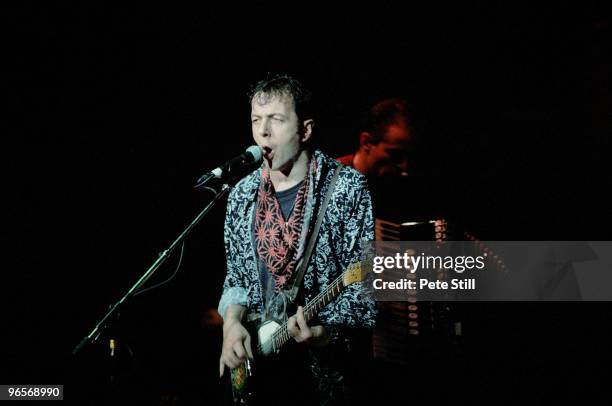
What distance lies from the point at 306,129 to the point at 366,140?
4.65ft

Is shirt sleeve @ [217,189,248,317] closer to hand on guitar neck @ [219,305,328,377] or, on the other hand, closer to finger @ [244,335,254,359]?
hand on guitar neck @ [219,305,328,377]

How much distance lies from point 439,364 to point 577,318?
109 cm

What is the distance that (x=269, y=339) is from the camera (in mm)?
2379

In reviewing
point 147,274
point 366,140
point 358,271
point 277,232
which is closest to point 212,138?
point 366,140

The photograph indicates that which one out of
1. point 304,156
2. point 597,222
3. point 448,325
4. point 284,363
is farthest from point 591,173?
point 284,363

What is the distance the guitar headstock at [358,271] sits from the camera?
207 centimetres

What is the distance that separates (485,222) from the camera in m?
3.31

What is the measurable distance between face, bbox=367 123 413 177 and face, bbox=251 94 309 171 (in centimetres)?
142

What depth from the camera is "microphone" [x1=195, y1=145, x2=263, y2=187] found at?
2.19 metres

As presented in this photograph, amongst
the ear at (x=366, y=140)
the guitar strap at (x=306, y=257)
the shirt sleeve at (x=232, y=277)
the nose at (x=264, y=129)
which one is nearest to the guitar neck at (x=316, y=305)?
the guitar strap at (x=306, y=257)

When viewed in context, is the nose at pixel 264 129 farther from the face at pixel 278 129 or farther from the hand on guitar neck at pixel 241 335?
the hand on guitar neck at pixel 241 335

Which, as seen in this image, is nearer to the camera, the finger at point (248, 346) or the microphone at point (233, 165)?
the microphone at point (233, 165)

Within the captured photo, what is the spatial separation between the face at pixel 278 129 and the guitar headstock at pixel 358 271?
2.20ft

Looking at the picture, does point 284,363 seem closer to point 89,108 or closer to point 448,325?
point 448,325
